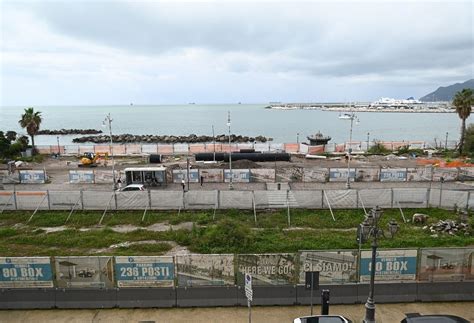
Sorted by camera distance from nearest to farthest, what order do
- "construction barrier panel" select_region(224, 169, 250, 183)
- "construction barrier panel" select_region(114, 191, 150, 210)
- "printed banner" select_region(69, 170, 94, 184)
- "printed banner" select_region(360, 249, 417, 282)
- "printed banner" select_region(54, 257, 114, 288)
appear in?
"printed banner" select_region(54, 257, 114, 288), "printed banner" select_region(360, 249, 417, 282), "construction barrier panel" select_region(114, 191, 150, 210), "construction barrier panel" select_region(224, 169, 250, 183), "printed banner" select_region(69, 170, 94, 184)

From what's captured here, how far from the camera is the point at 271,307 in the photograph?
507 inches

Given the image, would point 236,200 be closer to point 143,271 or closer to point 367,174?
point 143,271

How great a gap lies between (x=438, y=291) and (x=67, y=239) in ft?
62.1

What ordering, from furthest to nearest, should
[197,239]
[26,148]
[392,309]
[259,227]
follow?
[26,148]
[259,227]
[197,239]
[392,309]

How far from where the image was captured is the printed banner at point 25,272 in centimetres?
1311

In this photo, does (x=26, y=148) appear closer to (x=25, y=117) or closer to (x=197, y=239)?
(x=25, y=117)

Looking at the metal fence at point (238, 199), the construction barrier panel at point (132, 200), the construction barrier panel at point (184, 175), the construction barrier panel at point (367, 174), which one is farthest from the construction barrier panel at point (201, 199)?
the construction barrier panel at point (367, 174)

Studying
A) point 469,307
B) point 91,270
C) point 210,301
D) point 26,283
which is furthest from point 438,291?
point 26,283

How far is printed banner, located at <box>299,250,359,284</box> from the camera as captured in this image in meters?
13.1

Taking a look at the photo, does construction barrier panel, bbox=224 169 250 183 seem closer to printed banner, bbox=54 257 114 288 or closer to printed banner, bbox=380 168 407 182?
printed banner, bbox=380 168 407 182

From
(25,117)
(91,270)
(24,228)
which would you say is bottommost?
(24,228)

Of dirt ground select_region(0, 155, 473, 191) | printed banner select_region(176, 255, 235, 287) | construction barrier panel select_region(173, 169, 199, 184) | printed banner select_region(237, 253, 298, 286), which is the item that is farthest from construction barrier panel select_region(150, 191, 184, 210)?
printed banner select_region(237, 253, 298, 286)

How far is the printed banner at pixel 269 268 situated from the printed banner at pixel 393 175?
2445 cm

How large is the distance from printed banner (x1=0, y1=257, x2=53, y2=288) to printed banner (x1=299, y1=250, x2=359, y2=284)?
31.3 ft
